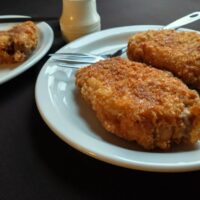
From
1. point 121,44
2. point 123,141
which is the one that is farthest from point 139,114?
point 121,44

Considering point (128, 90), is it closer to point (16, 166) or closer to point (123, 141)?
point (123, 141)

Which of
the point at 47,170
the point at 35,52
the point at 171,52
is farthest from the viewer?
the point at 35,52

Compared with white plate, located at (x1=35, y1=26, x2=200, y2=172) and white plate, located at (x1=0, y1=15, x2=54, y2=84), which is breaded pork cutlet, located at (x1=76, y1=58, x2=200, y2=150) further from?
white plate, located at (x1=0, y1=15, x2=54, y2=84)

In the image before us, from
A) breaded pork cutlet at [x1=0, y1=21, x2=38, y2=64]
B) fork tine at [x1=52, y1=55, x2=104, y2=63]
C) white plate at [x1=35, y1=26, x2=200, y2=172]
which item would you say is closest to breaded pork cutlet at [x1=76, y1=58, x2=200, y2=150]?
white plate at [x1=35, y1=26, x2=200, y2=172]

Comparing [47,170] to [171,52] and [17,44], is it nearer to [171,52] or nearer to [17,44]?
[171,52]

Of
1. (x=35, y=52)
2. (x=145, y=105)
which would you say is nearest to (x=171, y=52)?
(x=145, y=105)

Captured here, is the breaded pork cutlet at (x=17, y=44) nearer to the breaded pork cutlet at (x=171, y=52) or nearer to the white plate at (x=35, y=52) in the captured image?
the white plate at (x=35, y=52)

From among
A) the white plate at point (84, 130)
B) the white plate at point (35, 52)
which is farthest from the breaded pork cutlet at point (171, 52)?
the white plate at point (35, 52)

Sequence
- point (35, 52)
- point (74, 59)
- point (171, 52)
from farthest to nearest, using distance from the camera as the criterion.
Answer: point (35, 52)
point (74, 59)
point (171, 52)
